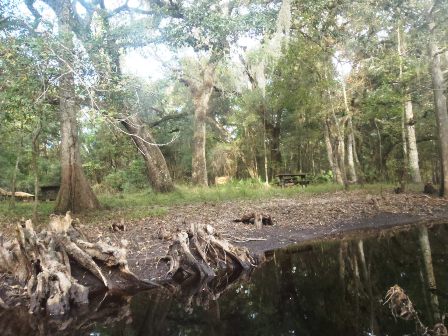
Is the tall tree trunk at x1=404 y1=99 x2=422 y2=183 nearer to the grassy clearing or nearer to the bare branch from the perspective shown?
the grassy clearing

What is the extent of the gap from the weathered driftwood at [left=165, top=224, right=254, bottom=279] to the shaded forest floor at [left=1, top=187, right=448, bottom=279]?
0.40 meters

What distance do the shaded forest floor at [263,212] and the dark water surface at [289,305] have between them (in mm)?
1484

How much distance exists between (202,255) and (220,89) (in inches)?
797

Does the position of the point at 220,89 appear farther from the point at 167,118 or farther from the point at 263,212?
the point at 263,212

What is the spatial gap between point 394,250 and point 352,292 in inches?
127

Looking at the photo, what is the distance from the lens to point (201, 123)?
24.0 metres

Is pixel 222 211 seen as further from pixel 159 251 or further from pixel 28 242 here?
pixel 28 242

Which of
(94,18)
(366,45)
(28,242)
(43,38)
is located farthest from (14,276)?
(366,45)

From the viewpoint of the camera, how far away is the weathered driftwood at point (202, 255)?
321 inches

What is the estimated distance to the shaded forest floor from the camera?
32.9 ft

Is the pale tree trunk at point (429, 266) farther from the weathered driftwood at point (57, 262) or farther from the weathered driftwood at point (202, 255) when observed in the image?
the weathered driftwood at point (57, 262)

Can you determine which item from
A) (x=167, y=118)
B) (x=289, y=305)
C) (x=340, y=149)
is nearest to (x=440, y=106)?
(x=340, y=149)

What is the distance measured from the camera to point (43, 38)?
9445mm

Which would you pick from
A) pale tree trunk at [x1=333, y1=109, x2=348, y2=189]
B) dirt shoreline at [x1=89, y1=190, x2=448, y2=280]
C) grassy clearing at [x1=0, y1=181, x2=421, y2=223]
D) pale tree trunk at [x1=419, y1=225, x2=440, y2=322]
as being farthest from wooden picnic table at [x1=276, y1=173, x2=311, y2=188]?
pale tree trunk at [x1=419, y1=225, x2=440, y2=322]
